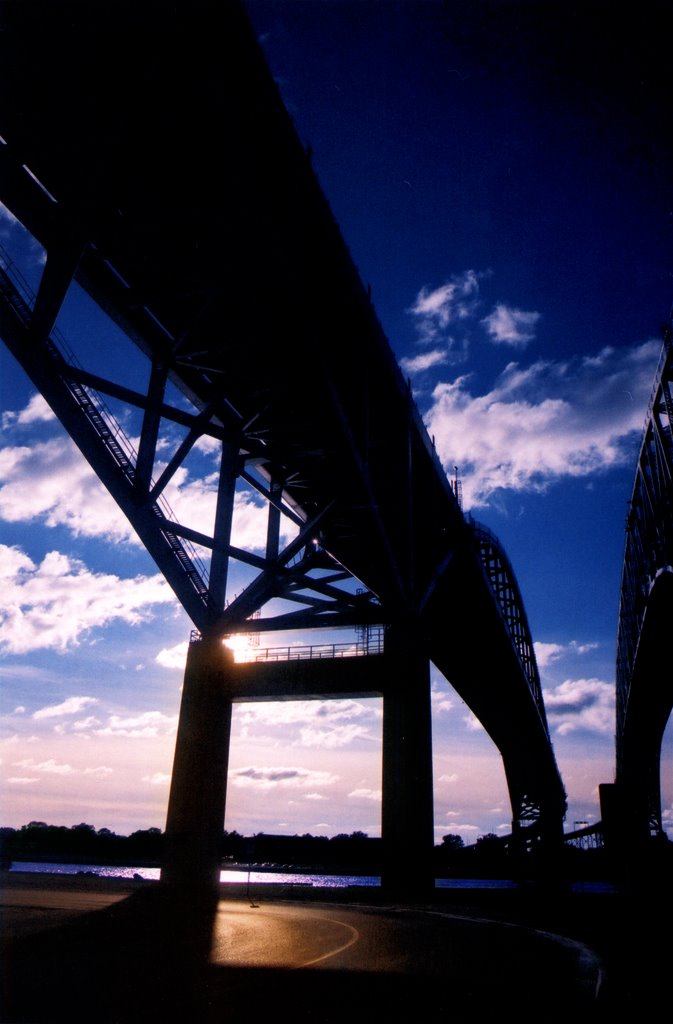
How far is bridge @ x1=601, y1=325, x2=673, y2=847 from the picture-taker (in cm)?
1670

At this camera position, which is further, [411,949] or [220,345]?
[220,345]

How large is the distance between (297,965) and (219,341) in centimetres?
1589

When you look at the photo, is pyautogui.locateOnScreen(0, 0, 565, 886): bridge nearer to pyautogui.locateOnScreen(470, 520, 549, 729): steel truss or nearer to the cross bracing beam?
the cross bracing beam

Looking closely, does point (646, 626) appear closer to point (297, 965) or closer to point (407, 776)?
point (407, 776)

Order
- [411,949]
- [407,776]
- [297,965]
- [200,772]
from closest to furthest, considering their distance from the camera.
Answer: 1. [297,965]
2. [411,949]
3. [407,776]
4. [200,772]

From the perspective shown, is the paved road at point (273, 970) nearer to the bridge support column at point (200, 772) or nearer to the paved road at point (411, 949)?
the paved road at point (411, 949)

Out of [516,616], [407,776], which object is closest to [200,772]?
[407,776]

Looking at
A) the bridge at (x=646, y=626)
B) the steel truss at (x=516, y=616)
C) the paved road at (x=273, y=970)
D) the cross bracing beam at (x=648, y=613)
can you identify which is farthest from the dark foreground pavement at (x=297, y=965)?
the steel truss at (x=516, y=616)

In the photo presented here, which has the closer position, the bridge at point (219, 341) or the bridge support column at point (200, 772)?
the bridge at point (219, 341)

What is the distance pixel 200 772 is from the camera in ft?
73.8

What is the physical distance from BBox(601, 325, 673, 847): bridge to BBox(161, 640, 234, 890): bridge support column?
497 inches

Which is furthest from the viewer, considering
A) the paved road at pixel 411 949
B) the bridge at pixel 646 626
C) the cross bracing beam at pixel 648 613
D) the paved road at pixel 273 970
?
the cross bracing beam at pixel 648 613

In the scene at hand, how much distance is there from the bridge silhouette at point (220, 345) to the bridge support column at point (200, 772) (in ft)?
0.24

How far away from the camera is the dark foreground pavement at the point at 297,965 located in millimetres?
5535
